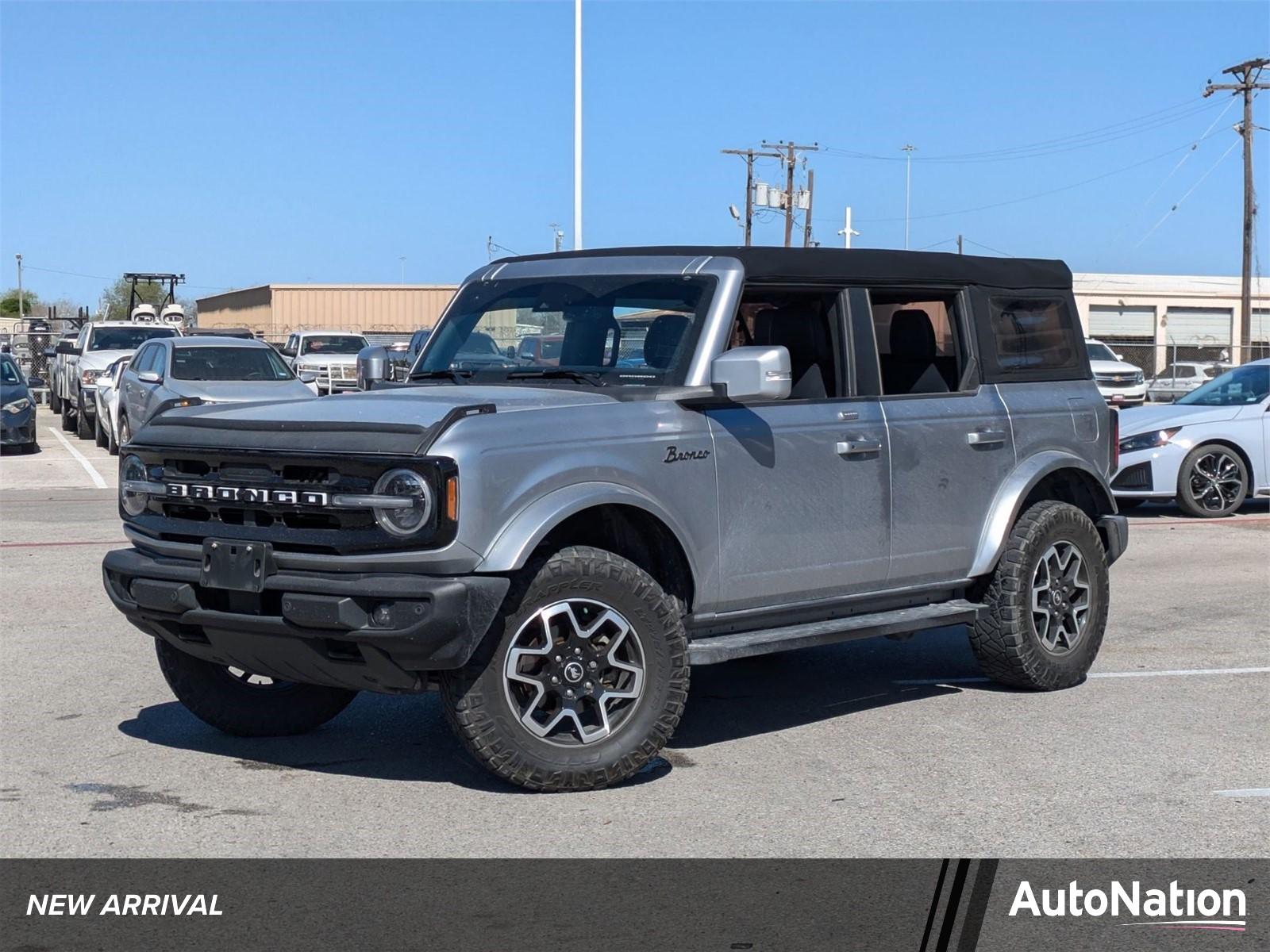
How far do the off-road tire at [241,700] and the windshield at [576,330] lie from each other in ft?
4.92

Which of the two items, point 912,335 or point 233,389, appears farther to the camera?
point 233,389

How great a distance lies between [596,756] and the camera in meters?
5.86

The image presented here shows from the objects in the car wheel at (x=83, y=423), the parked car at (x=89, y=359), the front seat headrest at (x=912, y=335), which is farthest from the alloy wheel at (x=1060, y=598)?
the car wheel at (x=83, y=423)

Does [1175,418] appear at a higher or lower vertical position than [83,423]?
higher

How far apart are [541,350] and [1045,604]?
2695 mm

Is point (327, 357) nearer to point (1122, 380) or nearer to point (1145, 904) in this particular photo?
point (1122, 380)

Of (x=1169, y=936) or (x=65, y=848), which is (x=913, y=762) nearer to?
(x=1169, y=936)

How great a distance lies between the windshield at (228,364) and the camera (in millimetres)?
20328

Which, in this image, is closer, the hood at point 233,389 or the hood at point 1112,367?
→ the hood at point 233,389

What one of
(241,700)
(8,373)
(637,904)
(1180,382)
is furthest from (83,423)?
(1180,382)

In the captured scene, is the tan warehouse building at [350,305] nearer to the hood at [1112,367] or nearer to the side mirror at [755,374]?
the hood at [1112,367]

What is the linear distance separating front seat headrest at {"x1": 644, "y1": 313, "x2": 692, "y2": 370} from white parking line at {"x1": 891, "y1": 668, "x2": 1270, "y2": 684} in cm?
240

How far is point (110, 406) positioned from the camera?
914 inches

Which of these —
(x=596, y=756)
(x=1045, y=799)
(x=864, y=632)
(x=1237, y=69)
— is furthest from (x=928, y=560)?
(x=1237, y=69)
